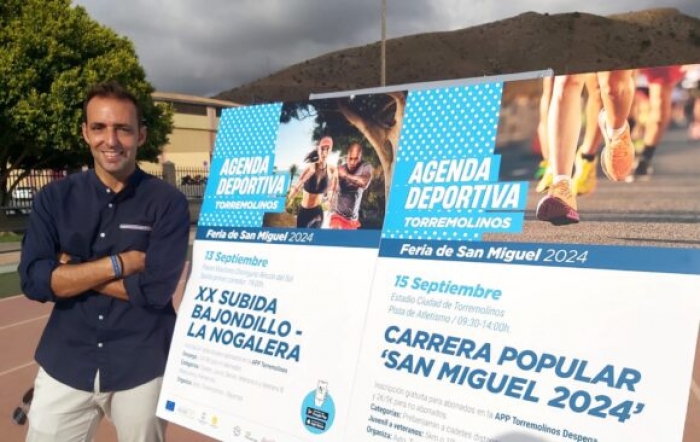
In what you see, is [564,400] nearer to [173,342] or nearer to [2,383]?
[173,342]

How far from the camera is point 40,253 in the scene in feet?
8.19

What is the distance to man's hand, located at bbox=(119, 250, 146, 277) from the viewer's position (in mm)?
2484

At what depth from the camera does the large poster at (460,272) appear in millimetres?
1633

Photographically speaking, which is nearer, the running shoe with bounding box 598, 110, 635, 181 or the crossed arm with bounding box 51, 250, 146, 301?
the running shoe with bounding box 598, 110, 635, 181

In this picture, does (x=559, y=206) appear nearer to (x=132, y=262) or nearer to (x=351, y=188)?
(x=351, y=188)

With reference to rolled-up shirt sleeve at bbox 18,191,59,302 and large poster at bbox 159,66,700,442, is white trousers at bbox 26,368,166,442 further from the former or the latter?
rolled-up shirt sleeve at bbox 18,191,59,302

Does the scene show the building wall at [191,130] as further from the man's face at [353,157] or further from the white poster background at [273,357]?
the man's face at [353,157]

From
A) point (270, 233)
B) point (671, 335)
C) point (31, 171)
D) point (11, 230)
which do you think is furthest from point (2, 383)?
point (31, 171)

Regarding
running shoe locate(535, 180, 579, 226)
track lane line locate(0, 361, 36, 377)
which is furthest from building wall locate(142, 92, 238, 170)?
running shoe locate(535, 180, 579, 226)

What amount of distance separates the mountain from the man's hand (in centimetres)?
10848

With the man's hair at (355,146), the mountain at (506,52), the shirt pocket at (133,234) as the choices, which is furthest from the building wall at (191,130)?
the mountain at (506,52)

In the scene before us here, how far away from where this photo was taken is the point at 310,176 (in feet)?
8.25

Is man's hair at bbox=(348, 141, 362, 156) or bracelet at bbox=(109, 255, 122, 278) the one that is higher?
man's hair at bbox=(348, 141, 362, 156)

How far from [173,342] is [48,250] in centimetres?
73
